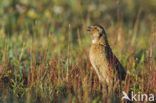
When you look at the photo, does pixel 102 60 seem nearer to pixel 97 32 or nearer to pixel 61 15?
pixel 97 32

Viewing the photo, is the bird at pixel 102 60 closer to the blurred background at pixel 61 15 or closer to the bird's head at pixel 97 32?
the bird's head at pixel 97 32

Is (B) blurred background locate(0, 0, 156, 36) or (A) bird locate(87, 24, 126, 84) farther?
(B) blurred background locate(0, 0, 156, 36)

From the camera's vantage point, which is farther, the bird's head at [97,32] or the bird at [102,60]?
the bird's head at [97,32]

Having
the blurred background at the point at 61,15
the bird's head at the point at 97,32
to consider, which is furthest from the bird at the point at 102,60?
the blurred background at the point at 61,15

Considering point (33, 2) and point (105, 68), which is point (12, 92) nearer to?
point (105, 68)

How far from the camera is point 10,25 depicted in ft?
20.4

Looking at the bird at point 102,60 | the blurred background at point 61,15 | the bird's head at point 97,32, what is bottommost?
the bird at point 102,60

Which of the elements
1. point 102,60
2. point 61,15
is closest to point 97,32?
point 102,60

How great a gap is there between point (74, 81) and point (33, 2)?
4693mm

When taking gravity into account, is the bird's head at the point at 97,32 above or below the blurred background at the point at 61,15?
below

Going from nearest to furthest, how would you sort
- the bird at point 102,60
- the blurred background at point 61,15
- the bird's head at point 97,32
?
the bird at point 102,60 → the bird's head at point 97,32 → the blurred background at point 61,15

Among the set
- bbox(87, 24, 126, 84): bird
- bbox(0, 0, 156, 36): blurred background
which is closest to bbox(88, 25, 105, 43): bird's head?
bbox(87, 24, 126, 84): bird

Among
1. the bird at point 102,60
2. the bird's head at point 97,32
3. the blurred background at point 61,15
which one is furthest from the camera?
the blurred background at point 61,15

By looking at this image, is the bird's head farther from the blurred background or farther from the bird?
the blurred background
